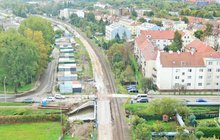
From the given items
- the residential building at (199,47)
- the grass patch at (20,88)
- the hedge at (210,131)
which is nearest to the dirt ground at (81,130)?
the hedge at (210,131)

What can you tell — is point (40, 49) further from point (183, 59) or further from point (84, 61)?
point (183, 59)

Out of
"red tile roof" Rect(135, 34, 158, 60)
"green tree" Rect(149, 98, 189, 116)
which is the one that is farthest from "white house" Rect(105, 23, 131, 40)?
"green tree" Rect(149, 98, 189, 116)

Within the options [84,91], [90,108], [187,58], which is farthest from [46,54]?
[187,58]

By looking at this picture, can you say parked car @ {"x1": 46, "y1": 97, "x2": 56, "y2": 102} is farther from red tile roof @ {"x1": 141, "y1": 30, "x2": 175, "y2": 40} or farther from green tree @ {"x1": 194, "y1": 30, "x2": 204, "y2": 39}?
green tree @ {"x1": 194, "y1": 30, "x2": 204, "y2": 39}

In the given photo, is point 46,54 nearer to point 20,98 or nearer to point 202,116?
point 20,98

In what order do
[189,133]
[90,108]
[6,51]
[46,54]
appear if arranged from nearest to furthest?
[189,133] → [90,108] → [6,51] → [46,54]
